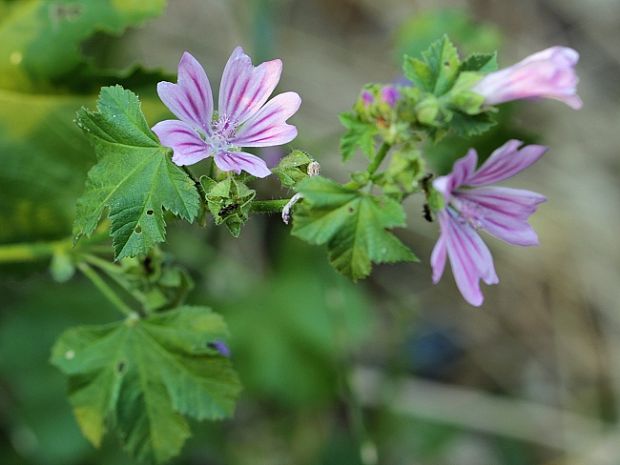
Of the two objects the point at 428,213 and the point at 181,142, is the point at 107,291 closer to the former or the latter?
the point at 181,142

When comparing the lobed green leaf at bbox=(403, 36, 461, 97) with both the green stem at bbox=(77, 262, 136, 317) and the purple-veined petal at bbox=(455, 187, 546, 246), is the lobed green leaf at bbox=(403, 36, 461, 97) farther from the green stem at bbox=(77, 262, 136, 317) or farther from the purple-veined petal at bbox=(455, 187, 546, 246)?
the green stem at bbox=(77, 262, 136, 317)

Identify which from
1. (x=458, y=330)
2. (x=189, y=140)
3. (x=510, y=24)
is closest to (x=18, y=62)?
(x=189, y=140)

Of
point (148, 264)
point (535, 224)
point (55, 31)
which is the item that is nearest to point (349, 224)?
point (148, 264)

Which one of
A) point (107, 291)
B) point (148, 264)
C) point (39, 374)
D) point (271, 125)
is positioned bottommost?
point (39, 374)

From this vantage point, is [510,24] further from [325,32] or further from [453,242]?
[453,242]

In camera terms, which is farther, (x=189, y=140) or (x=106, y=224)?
(x=106, y=224)

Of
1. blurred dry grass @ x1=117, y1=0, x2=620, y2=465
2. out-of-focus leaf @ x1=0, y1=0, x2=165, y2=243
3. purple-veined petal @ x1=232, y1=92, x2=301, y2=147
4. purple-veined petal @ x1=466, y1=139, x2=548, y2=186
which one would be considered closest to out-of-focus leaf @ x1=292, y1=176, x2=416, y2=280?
purple-veined petal @ x1=232, y1=92, x2=301, y2=147
